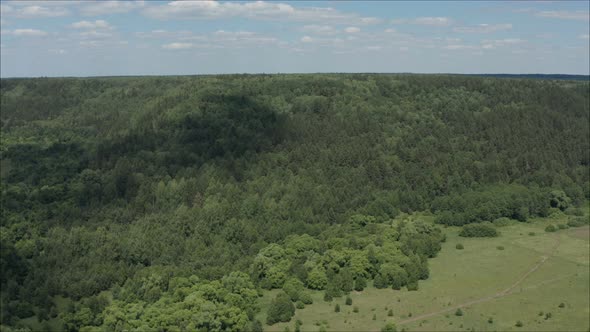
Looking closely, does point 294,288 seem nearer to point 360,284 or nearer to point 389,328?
point 360,284

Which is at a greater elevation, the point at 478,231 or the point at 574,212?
the point at 574,212

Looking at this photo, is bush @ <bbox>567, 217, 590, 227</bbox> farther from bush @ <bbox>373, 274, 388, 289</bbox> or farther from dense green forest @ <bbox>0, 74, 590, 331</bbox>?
bush @ <bbox>373, 274, 388, 289</bbox>

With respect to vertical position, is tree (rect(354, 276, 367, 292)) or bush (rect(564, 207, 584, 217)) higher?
bush (rect(564, 207, 584, 217))

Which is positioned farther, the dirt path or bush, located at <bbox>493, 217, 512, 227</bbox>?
bush, located at <bbox>493, 217, 512, 227</bbox>

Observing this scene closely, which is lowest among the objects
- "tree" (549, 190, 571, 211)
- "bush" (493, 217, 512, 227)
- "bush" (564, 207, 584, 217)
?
"bush" (493, 217, 512, 227)

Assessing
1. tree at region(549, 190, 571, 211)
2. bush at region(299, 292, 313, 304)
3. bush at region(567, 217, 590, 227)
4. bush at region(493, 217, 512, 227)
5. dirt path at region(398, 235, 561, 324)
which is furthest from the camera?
tree at region(549, 190, 571, 211)

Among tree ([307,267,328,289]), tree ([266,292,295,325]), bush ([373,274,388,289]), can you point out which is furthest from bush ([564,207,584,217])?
tree ([266,292,295,325])

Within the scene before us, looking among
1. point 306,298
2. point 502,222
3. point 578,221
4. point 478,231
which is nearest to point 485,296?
point 306,298
